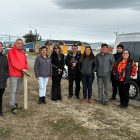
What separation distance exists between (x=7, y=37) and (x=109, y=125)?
48618mm

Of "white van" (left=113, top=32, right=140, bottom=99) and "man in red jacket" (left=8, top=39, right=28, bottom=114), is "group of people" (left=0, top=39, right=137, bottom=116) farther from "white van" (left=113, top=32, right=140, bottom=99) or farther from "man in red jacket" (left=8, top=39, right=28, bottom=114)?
"white van" (left=113, top=32, right=140, bottom=99)

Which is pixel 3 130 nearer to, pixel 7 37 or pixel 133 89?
pixel 133 89

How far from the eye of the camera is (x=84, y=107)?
1011 cm

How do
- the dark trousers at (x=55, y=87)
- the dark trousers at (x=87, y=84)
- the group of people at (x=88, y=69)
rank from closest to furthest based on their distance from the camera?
the group of people at (x=88, y=69) < the dark trousers at (x=87, y=84) < the dark trousers at (x=55, y=87)

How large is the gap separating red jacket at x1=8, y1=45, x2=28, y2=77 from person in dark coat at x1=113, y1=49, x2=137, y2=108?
2.95 metres

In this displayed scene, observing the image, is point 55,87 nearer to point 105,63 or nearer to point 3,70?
point 105,63

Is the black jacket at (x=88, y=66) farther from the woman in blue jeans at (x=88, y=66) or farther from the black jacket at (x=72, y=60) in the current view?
the black jacket at (x=72, y=60)

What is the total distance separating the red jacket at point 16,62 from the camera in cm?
880

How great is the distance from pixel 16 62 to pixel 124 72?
3.23 meters

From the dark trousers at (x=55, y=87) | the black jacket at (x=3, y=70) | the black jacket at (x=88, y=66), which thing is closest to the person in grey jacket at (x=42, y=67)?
the dark trousers at (x=55, y=87)

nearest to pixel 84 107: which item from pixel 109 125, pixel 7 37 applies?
pixel 109 125

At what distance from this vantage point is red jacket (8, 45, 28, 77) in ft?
28.9

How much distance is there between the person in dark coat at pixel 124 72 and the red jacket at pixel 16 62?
2.95m

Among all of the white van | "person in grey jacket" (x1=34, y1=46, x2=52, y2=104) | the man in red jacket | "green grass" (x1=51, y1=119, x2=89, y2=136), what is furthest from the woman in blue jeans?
"green grass" (x1=51, y1=119, x2=89, y2=136)
